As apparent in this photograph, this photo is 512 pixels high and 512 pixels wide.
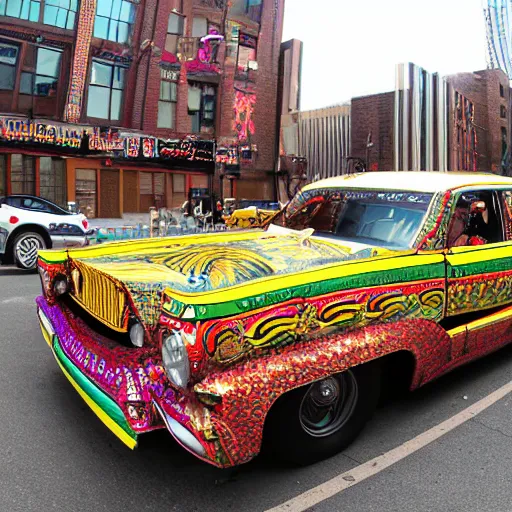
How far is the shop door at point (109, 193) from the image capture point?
1702 centimetres

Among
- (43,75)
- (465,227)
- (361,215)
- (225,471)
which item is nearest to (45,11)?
(43,75)

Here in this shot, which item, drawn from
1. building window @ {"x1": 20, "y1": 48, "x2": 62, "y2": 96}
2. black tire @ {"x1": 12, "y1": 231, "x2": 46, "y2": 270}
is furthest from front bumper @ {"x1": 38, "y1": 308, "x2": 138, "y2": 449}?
building window @ {"x1": 20, "y1": 48, "x2": 62, "y2": 96}

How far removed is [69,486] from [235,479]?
865mm

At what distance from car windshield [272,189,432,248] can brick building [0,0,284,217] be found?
13104 millimetres

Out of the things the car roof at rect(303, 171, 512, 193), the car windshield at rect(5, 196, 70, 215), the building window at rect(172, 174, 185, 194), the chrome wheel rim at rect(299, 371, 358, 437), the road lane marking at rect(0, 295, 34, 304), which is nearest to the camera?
the chrome wheel rim at rect(299, 371, 358, 437)

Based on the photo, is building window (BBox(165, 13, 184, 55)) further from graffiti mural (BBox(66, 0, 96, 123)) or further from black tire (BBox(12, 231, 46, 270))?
black tire (BBox(12, 231, 46, 270))

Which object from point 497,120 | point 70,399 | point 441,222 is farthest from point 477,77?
point 70,399

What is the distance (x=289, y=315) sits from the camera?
2613 mm

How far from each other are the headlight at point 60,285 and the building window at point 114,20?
1486 cm

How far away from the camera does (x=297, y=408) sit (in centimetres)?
267

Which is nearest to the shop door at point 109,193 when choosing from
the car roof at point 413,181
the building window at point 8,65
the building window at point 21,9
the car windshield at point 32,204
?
the building window at point 8,65

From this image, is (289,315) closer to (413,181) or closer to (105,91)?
(413,181)

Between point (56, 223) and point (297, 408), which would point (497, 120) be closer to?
point (56, 223)

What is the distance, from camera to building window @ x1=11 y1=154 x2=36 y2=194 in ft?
50.0
